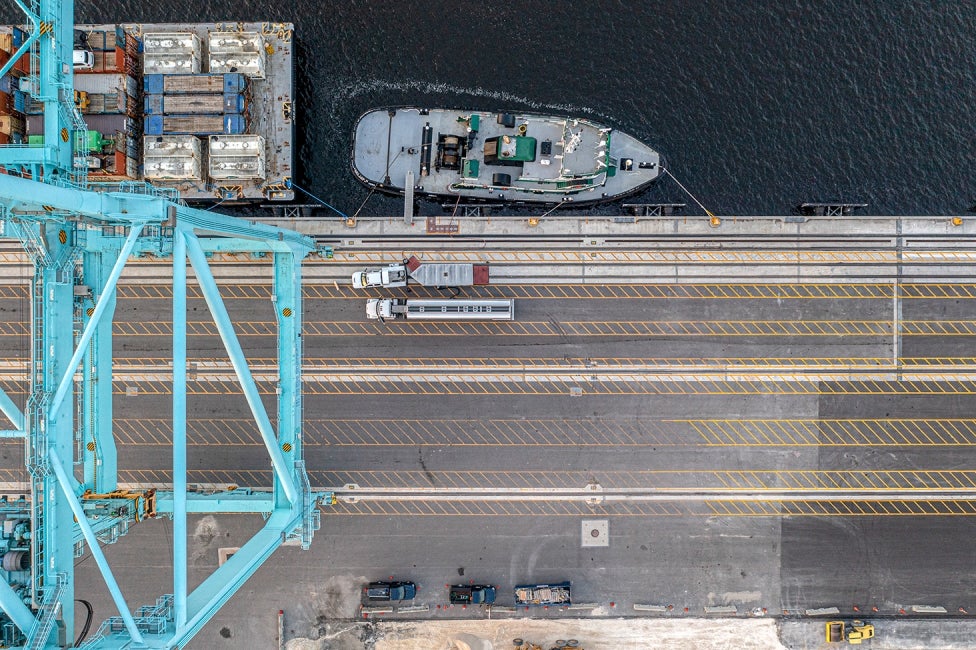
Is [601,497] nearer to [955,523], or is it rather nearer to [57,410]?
[955,523]

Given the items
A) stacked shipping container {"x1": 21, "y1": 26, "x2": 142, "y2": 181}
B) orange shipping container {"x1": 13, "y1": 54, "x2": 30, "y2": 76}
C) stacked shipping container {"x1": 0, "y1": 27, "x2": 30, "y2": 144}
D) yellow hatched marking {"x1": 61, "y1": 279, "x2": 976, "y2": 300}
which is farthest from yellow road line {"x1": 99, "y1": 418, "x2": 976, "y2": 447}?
orange shipping container {"x1": 13, "y1": 54, "x2": 30, "y2": 76}

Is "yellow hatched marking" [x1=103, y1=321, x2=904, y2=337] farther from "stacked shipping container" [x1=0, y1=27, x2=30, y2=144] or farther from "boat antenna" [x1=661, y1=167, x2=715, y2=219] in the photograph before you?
"stacked shipping container" [x1=0, y1=27, x2=30, y2=144]

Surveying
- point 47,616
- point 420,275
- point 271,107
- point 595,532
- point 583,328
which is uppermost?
point 271,107

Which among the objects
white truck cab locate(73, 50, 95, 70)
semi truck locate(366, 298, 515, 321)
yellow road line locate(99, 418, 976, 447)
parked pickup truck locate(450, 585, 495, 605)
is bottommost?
parked pickup truck locate(450, 585, 495, 605)

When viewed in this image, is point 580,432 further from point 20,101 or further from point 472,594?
point 20,101

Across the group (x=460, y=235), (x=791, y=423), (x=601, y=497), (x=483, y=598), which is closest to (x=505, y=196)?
(x=460, y=235)

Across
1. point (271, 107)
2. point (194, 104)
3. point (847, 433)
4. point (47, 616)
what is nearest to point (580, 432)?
point (847, 433)

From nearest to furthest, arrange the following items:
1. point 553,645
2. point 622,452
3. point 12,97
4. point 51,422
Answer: point 51,422 → point 12,97 → point 553,645 → point 622,452

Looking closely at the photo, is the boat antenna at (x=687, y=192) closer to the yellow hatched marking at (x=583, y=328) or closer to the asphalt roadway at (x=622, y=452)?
the asphalt roadway at (x=622, y=452)
